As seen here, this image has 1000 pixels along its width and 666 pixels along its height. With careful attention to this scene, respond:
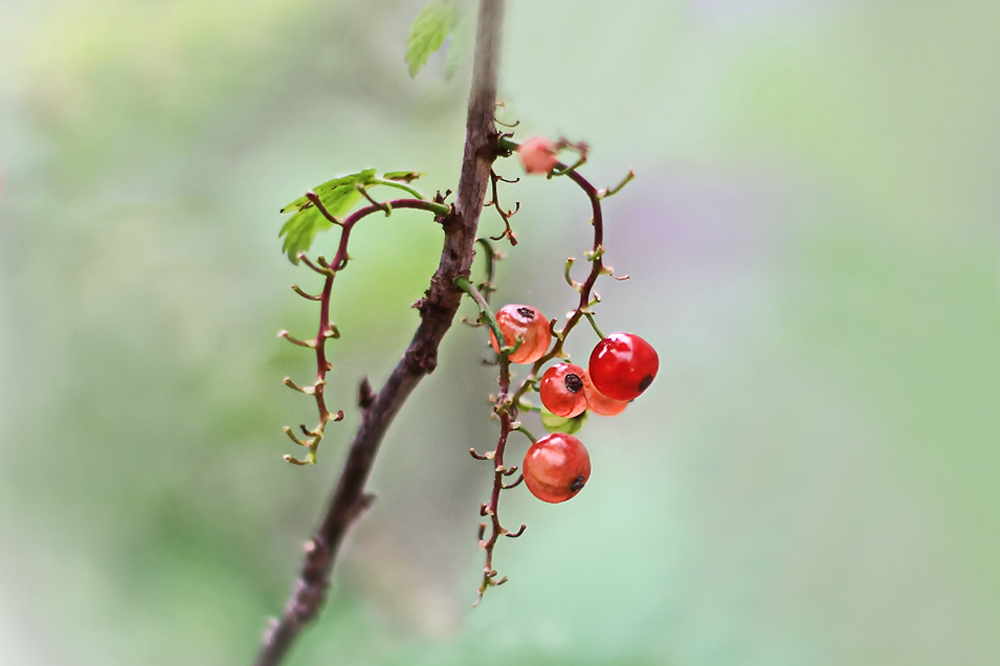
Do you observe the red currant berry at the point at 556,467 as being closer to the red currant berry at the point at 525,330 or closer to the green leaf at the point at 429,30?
the red currant berry at the point at 525,330

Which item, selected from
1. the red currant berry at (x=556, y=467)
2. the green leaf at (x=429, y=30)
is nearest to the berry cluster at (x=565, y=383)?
the red currant berry at (x=556, y=467)

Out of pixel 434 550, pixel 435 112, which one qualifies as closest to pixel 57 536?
pixel 434 550

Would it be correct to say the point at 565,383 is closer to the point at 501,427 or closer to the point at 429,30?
the point at 501,427

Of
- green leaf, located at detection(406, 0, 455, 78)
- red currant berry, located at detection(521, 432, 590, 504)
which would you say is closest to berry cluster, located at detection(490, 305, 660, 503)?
red currant berry, located at detection(521, 432, 590, 504)

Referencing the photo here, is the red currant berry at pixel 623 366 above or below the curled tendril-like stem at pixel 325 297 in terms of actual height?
above

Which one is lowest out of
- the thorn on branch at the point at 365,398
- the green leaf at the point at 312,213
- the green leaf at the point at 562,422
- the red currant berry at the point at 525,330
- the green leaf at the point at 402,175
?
the thorn on branch at the point at 365,398

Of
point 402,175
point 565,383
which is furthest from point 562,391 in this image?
point 402,175
